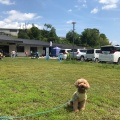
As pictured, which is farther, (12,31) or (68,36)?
(12,31)

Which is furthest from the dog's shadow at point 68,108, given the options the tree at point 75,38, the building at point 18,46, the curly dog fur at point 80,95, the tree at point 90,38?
the tree at point 75,38

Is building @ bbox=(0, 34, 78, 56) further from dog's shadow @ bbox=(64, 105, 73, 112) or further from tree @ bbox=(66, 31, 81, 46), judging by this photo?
dog's shadow @ bbox=(64, 105, 73, 112)

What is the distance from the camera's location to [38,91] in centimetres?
684

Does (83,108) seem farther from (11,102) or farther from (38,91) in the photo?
(38,91)

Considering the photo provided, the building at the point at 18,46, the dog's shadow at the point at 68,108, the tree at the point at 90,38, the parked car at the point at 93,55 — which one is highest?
the tree at the point at 90,38

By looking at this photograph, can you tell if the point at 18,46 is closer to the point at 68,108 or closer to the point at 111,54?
the point at 111,54

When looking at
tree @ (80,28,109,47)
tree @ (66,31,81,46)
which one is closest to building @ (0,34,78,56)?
tree @ (66,31,81,46)

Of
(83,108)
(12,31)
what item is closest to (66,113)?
(83,108)

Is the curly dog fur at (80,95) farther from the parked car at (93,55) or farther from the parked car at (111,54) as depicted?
the parked car at (93,55)

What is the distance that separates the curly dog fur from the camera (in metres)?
4.65

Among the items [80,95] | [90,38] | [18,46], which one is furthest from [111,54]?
[90,38]

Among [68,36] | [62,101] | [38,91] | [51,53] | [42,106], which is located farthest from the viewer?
[68,36]

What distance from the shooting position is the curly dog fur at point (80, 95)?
15.3 feet

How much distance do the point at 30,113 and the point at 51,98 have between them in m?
1.33
